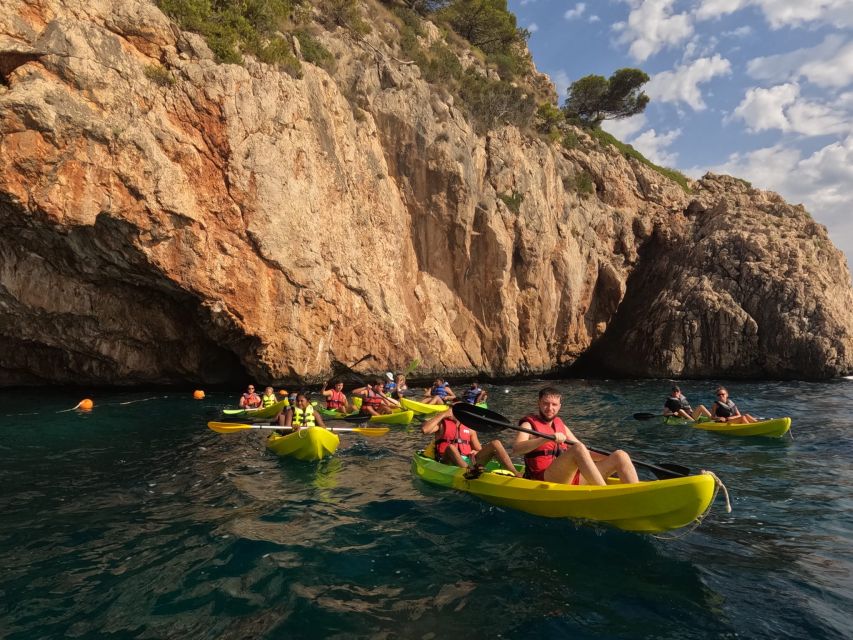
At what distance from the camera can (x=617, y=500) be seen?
574 cm

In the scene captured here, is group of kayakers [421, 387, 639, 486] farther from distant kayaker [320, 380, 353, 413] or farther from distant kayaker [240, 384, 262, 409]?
distant kayaker [240, 384, 262, 409]

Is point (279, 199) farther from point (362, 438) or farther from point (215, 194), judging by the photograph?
point (362, 438)

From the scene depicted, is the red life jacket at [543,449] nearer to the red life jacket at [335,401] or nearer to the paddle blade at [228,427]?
the paddle blade at [228,427]

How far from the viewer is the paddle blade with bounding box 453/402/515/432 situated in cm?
814

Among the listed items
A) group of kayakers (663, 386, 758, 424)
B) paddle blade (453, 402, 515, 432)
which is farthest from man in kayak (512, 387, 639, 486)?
group of kayakers (663, 386, 758, 424)

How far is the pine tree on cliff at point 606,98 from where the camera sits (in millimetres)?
43031

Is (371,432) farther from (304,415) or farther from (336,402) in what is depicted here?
(336,402)

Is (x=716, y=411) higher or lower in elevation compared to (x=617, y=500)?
higher

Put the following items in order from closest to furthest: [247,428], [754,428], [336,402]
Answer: [754,428] < [247,428] < [336,402]

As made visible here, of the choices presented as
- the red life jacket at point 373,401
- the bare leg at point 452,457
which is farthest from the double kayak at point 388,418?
the bare leg at point 452,457

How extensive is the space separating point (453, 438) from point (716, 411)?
9067 millimetres

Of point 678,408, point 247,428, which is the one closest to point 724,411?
point 678,408

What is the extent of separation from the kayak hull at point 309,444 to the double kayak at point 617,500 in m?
3.90

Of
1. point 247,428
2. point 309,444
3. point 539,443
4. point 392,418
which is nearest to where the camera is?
point 539,443
